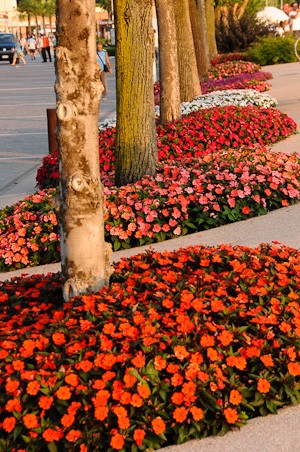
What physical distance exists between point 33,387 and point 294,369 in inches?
50.4

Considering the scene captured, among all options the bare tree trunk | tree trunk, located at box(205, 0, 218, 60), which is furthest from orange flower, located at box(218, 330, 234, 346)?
tree trunk, located at box(205, 0, 218, 60)

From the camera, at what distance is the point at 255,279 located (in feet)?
17.4

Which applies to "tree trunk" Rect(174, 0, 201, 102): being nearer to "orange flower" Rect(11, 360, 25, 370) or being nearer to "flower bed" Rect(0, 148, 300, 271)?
"flower bed" Rect(0, 148, 300, 271)

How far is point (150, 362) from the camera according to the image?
4293 mm

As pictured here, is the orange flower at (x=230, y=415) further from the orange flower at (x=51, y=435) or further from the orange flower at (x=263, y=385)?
the orange flower at (x=51, y=435)

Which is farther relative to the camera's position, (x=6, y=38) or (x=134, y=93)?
(x=6, y=38)

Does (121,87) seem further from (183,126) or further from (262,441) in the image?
(262,441)

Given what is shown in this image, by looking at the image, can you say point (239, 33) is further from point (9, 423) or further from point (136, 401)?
point (9, 423)

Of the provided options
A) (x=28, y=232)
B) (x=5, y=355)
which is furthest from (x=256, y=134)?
(x=5, y=355)

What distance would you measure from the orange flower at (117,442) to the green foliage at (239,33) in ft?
133

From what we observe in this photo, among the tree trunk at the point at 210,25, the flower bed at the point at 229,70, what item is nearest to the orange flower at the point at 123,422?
the flower bed at the point at 229,70

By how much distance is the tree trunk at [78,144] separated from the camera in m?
5.08

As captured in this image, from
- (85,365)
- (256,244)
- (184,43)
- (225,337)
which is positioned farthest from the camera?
(184,43)

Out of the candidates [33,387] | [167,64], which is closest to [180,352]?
[33,387]
